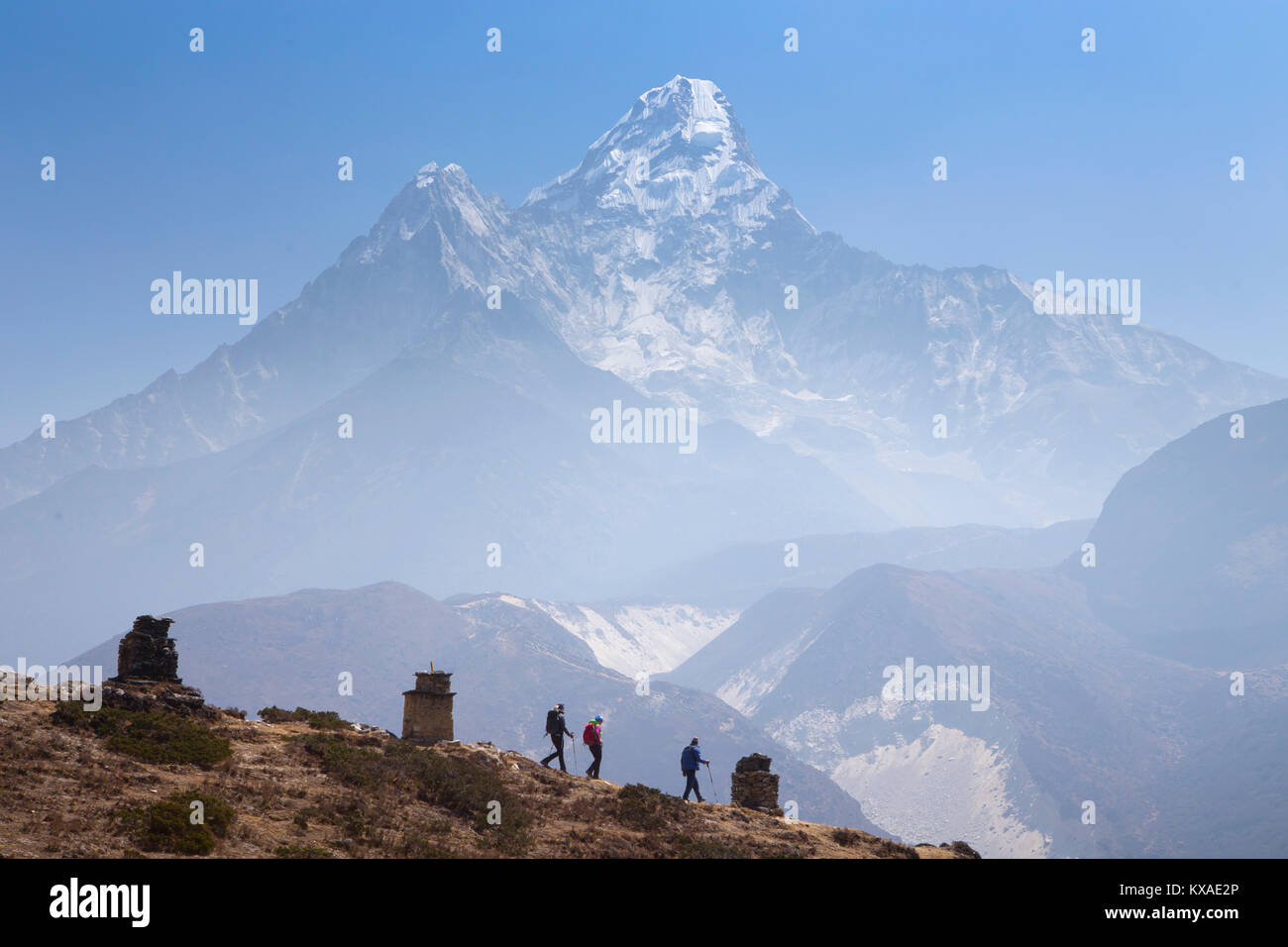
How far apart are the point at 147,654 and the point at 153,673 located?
23.9 inches

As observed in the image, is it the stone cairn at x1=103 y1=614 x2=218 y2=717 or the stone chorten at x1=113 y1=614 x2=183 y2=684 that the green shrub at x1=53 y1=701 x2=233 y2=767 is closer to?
the stone cairn at x1=103 y1=614 x2=218 y2=717

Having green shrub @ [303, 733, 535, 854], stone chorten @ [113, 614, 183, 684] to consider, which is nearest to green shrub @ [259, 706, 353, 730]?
stone chorten @ [113, 614, 183, 684]

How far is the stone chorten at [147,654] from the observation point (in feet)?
104

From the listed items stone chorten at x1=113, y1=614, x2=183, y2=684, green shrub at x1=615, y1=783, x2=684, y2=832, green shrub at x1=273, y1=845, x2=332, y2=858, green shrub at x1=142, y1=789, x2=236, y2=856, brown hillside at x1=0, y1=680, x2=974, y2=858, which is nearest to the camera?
green shrub at x1=142, y1=789, x2=236, y2=856

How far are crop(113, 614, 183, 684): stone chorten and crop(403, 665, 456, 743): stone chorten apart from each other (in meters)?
7.11

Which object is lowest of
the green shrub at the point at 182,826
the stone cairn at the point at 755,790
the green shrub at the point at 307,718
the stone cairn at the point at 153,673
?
the stone cairn at the point at 755,790

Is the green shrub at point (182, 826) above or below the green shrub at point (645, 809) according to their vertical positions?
above

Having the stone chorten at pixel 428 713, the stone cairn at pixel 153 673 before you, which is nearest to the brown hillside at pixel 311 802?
Answer: the stone cairn at pixel 153 673

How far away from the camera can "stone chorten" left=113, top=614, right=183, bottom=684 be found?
31578mm

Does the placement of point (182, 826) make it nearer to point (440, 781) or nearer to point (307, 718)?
point (440, 781)

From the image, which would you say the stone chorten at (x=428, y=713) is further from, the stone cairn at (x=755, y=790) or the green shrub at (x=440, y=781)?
the stone cairn at (x=755, y=790)

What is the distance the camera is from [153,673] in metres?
32.0
